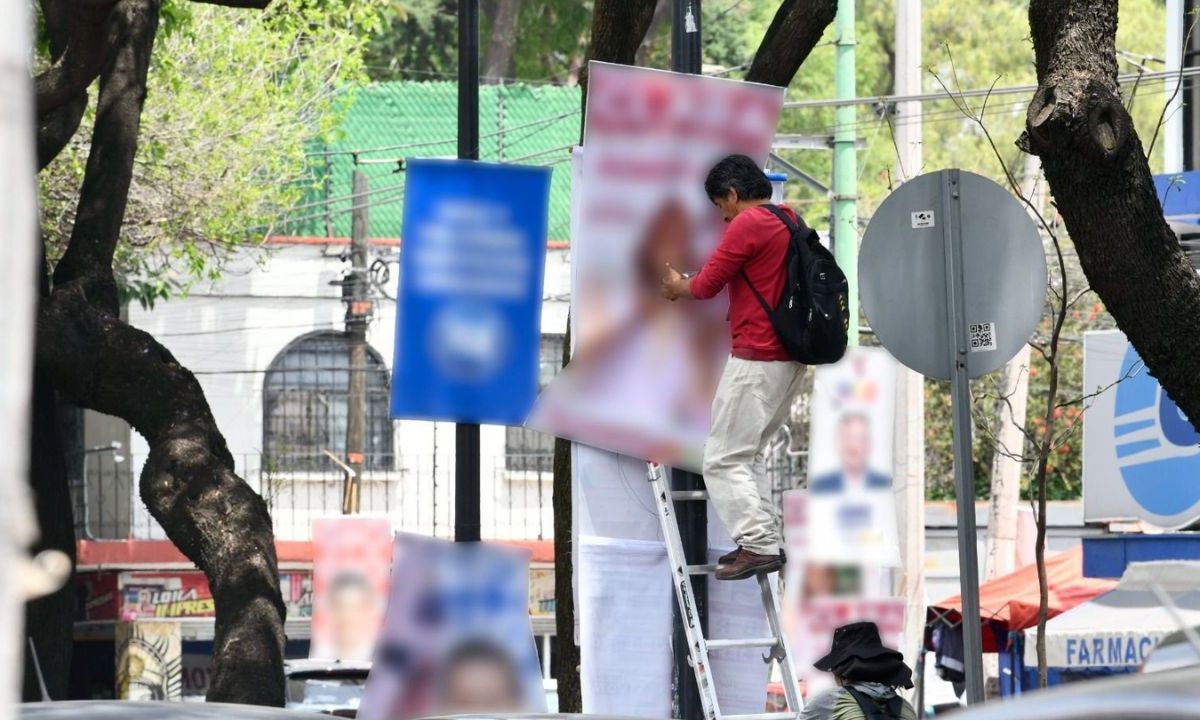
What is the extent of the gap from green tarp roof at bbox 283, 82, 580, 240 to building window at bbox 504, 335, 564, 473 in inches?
98.2

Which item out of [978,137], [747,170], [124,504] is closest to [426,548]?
[747,170]

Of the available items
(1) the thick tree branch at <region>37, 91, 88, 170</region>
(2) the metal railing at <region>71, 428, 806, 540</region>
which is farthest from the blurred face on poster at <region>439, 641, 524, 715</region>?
(2) the metal railing at <region>71, 428, 806, 540</region>

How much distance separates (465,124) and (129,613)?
17068 mm

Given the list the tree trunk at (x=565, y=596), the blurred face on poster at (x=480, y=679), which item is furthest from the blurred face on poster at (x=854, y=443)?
the blurred face on poster at (x=480, y=679)

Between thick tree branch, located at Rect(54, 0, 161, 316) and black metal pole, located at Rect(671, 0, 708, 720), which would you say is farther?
thick tree branch, located at Rect(54, 0, 161, 316)

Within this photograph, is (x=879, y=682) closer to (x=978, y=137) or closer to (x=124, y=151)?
(x=124, y=151)

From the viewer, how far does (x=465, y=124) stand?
11.2 meters

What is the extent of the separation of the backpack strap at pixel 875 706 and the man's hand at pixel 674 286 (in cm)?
189

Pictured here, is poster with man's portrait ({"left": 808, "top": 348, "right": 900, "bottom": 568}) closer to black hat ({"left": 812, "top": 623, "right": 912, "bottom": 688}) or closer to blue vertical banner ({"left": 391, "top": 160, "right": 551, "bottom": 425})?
blue vertical banner ({"left": 391, "top": 160, "right": 551, "bottom": 425})

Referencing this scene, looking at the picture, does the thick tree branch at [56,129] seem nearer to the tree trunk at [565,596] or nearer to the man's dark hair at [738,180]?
the tree trunk at [565,596]

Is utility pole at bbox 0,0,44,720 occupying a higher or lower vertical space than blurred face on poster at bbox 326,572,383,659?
higher

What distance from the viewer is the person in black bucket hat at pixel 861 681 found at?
5734 millimetres

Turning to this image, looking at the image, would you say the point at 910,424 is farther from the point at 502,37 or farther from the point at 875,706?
the point at 502,37

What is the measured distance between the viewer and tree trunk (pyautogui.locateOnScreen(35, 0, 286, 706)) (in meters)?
10.3
